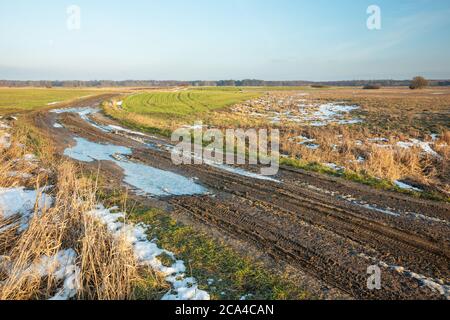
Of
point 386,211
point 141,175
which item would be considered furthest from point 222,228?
point 141,175

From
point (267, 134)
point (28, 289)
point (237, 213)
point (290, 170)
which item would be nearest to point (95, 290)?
point (28, 289)

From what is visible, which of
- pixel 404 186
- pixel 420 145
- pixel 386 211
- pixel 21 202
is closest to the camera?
pixel 21 202

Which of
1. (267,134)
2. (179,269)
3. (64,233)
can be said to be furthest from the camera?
(267,134)

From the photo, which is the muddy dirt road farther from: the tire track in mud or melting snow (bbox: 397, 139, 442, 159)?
melting snow (bbox: 397, 139, 442, 159)

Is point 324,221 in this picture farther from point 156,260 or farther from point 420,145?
point 420,145

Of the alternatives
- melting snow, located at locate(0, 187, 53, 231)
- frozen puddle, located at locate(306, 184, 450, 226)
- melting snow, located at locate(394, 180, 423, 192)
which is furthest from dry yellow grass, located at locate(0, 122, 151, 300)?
melting snow, located at locate(394, 180, 423, 192)

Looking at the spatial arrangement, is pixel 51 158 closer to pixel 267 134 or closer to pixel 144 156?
pixel 144 156

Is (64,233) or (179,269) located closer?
(179,269)
